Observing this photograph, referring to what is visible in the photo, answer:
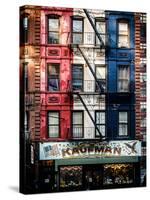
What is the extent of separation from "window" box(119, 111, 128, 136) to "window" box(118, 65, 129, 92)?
487 mm

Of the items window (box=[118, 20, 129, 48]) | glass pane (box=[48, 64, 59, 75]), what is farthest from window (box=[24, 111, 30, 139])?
window (box=[118, 20, 129, 48])

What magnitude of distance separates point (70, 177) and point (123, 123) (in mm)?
1570

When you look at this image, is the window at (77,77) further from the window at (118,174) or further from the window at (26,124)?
the window at (118,174)

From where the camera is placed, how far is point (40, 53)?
14781mm

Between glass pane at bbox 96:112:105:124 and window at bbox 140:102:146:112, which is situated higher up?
window at bbox 140:102:146:112

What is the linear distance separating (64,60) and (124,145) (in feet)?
7.05

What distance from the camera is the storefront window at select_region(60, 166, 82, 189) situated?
15055 millimetres

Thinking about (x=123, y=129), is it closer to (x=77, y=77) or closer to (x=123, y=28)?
(x=77, y=77)

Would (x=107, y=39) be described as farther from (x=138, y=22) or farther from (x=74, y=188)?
(x=74, y=188)

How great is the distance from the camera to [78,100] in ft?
49.8

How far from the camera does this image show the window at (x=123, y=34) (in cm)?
1552

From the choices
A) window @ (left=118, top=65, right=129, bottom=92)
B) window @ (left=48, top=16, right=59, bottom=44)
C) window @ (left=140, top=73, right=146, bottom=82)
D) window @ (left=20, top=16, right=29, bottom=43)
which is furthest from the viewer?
window @ (left=140, top=73, right=146, bottom=82)

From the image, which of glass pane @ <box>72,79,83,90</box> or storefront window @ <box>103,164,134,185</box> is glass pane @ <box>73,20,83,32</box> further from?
storefront window @ <box>103,164,134,185</box>

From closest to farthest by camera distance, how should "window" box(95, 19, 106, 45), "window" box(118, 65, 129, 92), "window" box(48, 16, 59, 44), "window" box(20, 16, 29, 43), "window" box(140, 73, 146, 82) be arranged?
"window" box(20, 16, 29, 43)
"window" box(48, 16, 59, 44)
"window" box(95, 19, 106, 45)
"window" box(118, 65, 129, 92)
"window" box(140, 73, 146, 82)
